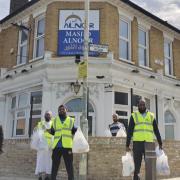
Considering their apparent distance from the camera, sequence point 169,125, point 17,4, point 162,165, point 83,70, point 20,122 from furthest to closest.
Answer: point 17,4 → point 169,125 → point 20,122 → point 83,70 → point 162,165

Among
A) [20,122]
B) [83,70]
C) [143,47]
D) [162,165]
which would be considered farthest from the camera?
[143,47]

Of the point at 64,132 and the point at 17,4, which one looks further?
the point at 17,4

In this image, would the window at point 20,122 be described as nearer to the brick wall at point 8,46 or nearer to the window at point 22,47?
the window at point 22,47

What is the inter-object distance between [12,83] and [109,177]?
8826mm

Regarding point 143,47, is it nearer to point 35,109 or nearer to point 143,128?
point 35,109

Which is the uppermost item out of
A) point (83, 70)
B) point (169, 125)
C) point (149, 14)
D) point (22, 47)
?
point (149, 14)

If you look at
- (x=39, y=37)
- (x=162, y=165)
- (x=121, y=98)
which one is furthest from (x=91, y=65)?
(x=162, y=165)

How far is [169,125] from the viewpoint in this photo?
18406mm

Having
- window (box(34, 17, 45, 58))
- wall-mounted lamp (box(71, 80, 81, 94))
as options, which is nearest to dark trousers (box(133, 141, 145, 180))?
wall-mounted lamp (box(71, 80, 81, 94))

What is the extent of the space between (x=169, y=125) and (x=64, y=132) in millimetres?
11511

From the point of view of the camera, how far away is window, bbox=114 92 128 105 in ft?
50.3

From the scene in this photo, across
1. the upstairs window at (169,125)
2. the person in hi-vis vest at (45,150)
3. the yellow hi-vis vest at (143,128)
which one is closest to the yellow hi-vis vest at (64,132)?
the person in hi-vis vest at (45,150)

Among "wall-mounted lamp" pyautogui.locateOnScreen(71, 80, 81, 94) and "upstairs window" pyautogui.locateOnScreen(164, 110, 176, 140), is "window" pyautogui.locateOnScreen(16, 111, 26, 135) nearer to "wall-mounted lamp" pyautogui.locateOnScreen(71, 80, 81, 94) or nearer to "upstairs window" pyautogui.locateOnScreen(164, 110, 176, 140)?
"wall-mounted lamp" pyautogui.locateOnScreen(71, 80, 81, 94)

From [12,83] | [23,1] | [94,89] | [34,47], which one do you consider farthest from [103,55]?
[23,1]
